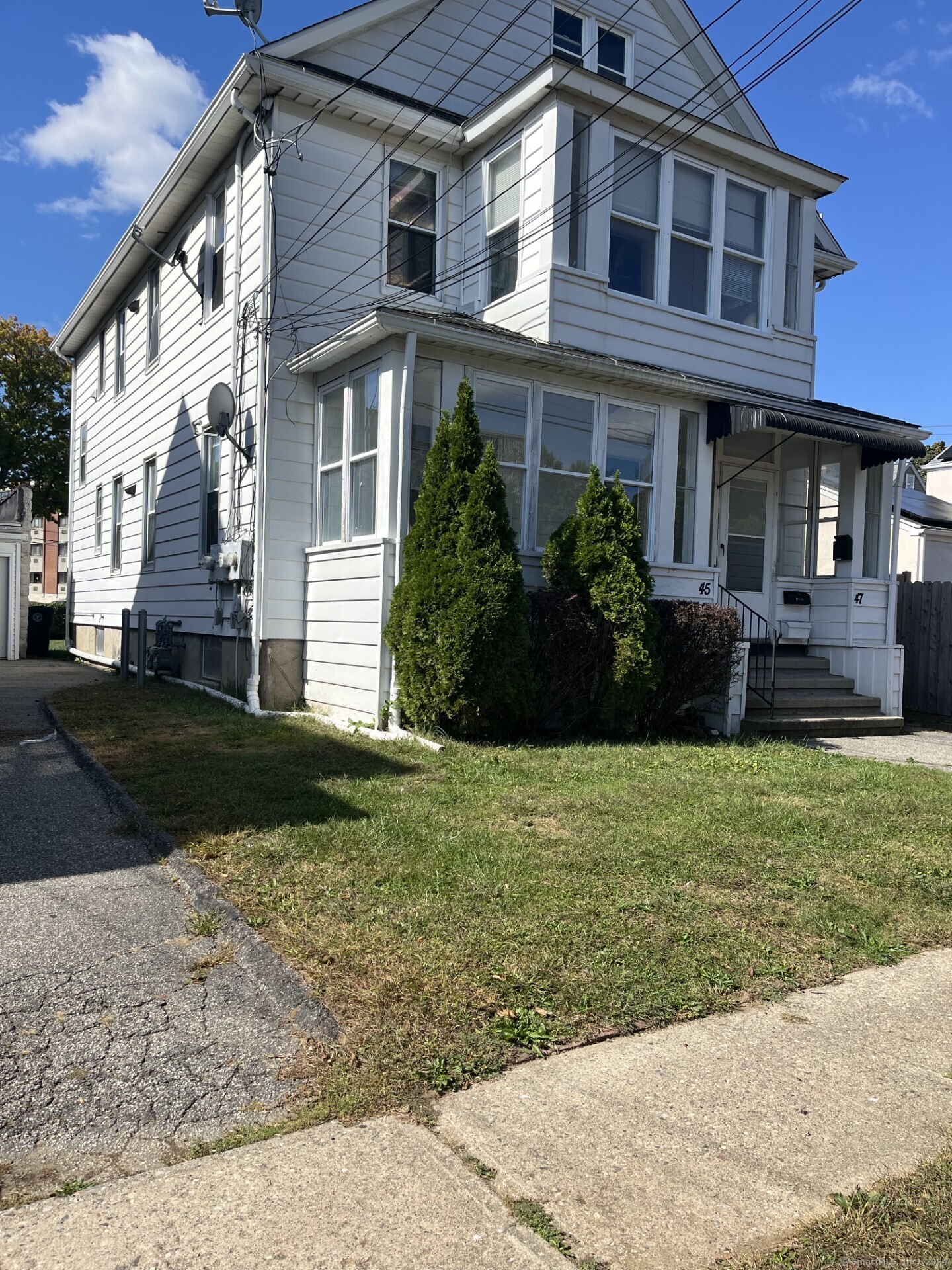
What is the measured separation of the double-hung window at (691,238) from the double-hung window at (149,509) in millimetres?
8282

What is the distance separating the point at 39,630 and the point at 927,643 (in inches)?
684

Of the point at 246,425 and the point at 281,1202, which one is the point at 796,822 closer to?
the point at 281,1202

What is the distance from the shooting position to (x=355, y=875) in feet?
14.5

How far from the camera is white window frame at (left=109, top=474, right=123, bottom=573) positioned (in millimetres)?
17031

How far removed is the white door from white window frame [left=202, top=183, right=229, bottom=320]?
8856mm

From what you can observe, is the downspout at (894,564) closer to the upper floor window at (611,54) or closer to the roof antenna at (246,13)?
the upper floor window at (611,54)

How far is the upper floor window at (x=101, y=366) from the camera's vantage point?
60.1 ft

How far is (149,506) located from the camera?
1513 cm

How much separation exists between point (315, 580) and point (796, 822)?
5988mm

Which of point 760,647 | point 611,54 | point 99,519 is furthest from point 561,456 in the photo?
point 99,519

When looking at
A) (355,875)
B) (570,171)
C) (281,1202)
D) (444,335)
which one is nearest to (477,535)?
(444,335)

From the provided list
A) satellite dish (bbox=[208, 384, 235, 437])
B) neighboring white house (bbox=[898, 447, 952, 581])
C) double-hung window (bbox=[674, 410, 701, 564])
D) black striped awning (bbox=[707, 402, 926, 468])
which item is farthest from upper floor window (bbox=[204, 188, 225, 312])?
neighboring white house (bbox=[898, 447, 952, 581])

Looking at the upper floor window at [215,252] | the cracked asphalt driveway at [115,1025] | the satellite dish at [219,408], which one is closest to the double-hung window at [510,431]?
the satellite dish at [219,408]

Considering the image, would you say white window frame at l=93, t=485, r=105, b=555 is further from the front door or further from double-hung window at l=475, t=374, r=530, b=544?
the front door
